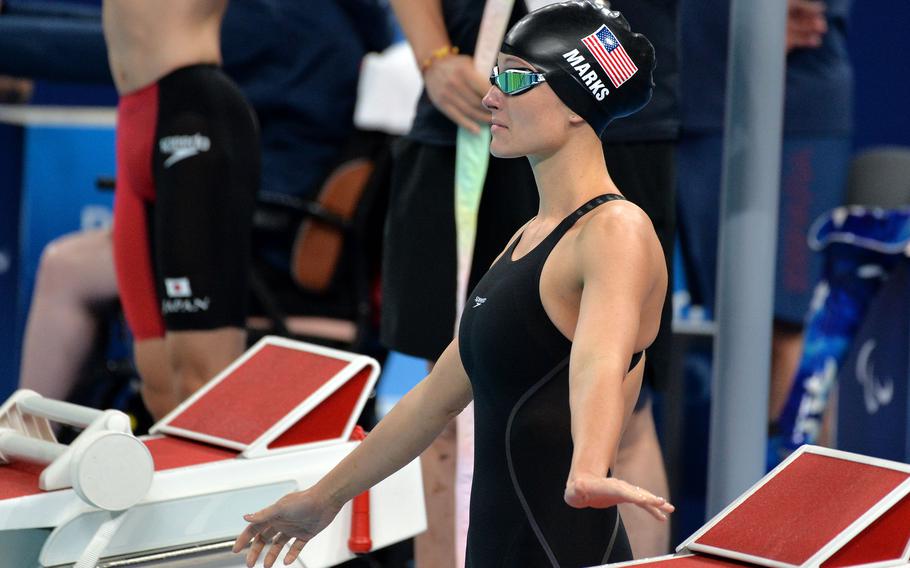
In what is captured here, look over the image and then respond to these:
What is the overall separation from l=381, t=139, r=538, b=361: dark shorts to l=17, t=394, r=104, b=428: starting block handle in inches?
27.7

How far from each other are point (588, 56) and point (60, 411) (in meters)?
1.09

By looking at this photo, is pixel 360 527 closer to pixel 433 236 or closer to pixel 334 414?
pixel 334 414

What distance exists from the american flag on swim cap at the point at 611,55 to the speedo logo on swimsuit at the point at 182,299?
5.51 ft

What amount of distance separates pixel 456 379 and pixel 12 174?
3.37 meters

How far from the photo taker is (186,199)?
3.34m

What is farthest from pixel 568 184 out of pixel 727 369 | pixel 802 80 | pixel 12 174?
pixel 12 174

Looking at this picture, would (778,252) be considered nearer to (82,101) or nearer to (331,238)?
(331,238)

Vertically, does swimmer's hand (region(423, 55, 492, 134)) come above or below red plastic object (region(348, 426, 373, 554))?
above

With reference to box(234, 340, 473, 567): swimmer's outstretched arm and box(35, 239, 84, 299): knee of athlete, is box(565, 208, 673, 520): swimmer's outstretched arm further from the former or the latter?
box(35, 239, 84, 299): knee of athlete

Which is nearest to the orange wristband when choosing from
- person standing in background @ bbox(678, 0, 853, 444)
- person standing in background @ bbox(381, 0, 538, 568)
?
person standing in background @ bbox(381, 0, 538, 568)

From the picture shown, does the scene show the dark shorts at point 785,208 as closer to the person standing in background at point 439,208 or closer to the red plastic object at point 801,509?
the person standing in background at point 439,208

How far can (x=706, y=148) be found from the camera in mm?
4680

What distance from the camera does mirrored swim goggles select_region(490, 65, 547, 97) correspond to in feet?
6.30

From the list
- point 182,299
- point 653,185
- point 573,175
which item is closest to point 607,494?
point 573,175
